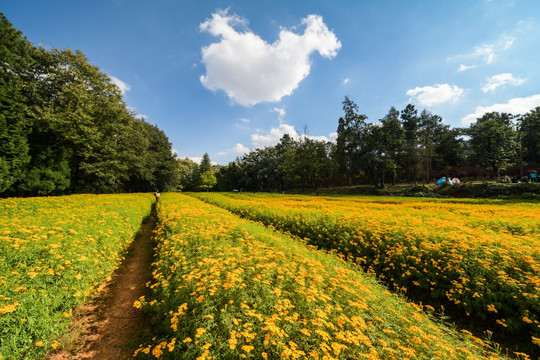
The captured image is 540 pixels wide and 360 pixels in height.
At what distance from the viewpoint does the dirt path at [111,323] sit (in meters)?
3.59

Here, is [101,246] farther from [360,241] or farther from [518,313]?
[518,313]

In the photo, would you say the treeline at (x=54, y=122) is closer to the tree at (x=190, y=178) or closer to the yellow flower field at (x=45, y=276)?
the yellow flower field at (x=45, y=276)

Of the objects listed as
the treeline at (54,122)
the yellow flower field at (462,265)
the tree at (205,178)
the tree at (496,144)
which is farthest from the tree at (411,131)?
the tree at (205,178)

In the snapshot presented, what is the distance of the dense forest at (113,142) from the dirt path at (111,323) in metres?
22.0

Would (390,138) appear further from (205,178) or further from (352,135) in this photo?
(205,178)

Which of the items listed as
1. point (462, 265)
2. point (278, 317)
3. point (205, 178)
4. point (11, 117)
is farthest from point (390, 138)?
point (205, 178)

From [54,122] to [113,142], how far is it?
26.9 feet

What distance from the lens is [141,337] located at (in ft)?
12.1

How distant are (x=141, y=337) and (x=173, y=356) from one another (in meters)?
1.32

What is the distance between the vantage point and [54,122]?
21000 mm

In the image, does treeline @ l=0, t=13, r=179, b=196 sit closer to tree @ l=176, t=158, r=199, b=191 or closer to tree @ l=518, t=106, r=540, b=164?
tree @ l=176, t=158, r=199, b=191

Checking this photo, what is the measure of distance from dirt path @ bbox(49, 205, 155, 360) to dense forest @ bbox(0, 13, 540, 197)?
72.2ft

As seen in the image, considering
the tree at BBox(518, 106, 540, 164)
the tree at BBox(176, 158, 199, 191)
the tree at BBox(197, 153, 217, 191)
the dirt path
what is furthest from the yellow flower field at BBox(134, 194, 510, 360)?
the tree at BBox(176, 158, 199, 191)

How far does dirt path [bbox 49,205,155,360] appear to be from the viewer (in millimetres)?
3586
